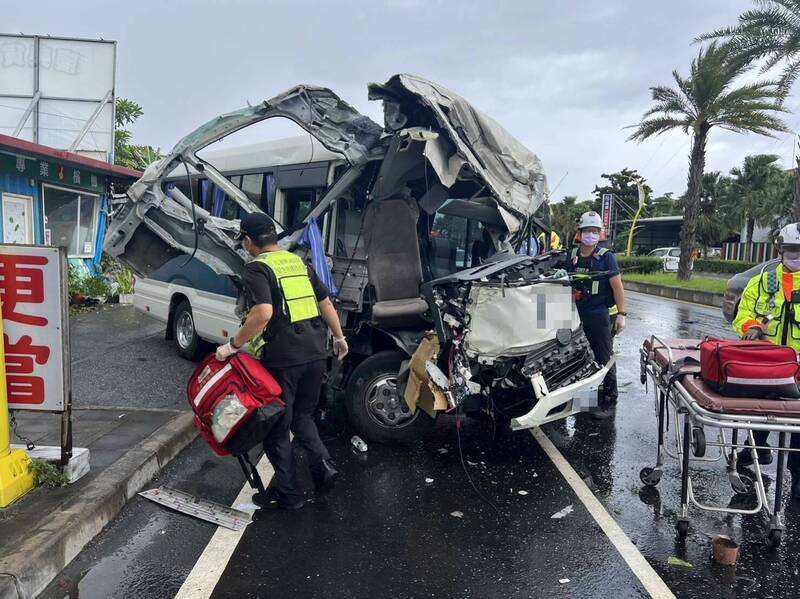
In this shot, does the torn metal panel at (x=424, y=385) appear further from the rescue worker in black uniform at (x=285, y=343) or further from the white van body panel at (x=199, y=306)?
the white van body panel at (x=199, y=306)

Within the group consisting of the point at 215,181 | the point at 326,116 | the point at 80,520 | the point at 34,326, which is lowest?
the point at 80,520

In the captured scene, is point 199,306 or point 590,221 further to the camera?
point 199,306

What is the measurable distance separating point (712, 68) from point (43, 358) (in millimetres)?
21277

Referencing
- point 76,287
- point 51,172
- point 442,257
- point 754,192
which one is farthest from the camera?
point 754,192

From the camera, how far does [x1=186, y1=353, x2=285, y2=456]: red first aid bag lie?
3.63 metres

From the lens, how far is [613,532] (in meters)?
3.63

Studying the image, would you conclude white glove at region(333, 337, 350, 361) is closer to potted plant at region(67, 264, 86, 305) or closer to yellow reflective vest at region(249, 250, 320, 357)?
yellow reflective vest at region(249, 250, 320, 357)

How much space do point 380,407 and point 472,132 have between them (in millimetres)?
2482

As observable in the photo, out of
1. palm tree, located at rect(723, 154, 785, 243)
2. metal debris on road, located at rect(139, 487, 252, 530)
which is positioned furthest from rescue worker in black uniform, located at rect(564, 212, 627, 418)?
palm tree, located at rect(723, 154, 785, 243)

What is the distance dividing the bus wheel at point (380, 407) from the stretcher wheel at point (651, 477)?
5.51ft

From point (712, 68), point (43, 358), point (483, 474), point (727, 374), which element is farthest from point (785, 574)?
point (712, 68)

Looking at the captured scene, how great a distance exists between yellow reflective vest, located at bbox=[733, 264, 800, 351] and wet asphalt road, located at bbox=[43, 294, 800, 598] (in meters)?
1.14

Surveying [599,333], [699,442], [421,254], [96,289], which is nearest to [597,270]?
[599,333]

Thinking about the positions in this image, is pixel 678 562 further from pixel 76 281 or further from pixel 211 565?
pixel 76 281
